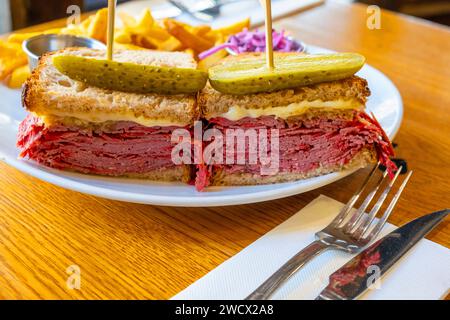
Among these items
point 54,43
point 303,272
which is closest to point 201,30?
point 54,43

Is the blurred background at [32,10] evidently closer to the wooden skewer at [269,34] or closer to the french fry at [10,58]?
the french fry at [10,58]

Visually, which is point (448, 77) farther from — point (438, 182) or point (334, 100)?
point (334, 100)

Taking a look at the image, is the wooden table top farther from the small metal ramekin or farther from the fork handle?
the small metal ramekin

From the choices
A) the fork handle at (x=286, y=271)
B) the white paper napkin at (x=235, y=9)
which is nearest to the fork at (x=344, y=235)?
the fork handle at (x=286, y=271)

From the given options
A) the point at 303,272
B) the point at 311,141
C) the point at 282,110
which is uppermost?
the point at 282,110

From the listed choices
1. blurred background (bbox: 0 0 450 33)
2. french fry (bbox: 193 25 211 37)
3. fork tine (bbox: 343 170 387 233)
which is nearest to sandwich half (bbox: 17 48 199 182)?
fork tine (bbox: 343 170 387 233)

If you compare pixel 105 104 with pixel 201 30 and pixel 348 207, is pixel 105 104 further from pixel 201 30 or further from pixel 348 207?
pixel 201 30
